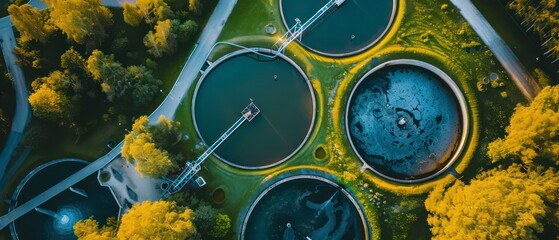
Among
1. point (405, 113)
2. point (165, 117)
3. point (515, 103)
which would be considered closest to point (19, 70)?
point (165, 117)

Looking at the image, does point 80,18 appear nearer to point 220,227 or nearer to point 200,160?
point 200,160

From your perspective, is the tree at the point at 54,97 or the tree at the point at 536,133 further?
the tree at the point at 54,97

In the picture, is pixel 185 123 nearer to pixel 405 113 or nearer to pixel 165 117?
pixel 165 117

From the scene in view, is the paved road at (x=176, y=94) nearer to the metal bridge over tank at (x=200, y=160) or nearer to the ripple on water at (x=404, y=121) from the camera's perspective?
the metal bridge over tank at (x=200, y=160)

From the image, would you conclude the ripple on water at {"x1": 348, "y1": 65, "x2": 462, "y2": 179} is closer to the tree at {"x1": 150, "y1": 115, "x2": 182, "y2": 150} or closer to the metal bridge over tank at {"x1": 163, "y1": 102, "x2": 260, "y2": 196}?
the metal bridge over tank at {"x1": 163, "y1": 102, "x2": 260, "y2": 196}

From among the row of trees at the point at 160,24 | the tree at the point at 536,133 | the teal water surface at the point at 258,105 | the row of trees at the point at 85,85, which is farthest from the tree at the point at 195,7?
the tree at the point at 536,133

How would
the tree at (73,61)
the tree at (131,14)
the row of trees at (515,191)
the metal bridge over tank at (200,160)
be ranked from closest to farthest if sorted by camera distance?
the row of trees at (515,191) → the metal bridge over tank at (200,160) → the tree at (73,61) → the tree at (131,14)
